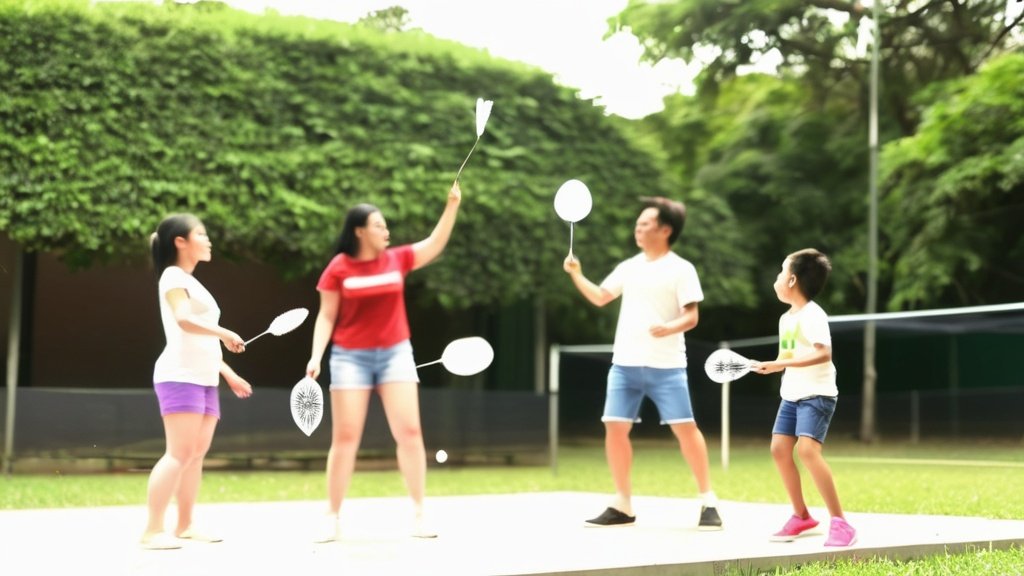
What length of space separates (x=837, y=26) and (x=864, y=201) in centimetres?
342

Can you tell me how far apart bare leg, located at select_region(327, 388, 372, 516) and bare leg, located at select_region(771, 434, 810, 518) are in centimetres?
200

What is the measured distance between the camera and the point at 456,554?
5707 mm

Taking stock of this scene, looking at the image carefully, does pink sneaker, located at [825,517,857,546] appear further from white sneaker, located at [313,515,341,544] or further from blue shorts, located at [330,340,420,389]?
white sneaker, located at [313,515,341,544]

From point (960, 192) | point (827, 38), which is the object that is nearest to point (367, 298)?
point (960, 192)

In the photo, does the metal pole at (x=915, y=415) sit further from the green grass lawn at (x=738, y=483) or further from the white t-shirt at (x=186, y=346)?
the white t-shirt at (x=186, y=346)

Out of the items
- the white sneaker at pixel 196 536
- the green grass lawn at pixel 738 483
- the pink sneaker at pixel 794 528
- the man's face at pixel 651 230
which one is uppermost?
the man's face at pixel 651 230

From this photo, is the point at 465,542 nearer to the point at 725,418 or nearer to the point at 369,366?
the point at 369,366

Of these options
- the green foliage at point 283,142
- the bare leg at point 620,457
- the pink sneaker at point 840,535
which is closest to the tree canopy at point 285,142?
the green foliage at point 283,142

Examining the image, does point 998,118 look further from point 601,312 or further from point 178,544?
point 178,544

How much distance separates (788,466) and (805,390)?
455 mm

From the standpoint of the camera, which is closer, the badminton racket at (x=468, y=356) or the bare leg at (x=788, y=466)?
the bare leg at (x=788, y=466)

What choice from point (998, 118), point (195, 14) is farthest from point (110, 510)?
point (998, 118)

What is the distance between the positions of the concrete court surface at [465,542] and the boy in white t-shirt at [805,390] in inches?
6.9

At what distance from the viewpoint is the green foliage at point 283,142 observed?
1523 cm
